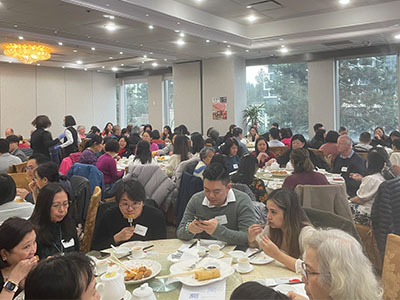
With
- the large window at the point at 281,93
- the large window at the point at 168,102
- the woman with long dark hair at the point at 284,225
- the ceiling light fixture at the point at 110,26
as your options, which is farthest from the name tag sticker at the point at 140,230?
the large window at the point at 168,102

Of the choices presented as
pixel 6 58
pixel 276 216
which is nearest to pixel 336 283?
pixel 276 216

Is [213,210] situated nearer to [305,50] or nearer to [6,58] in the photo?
[305,50]

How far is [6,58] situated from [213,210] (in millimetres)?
12135

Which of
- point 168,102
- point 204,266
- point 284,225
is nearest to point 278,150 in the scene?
point 284,225

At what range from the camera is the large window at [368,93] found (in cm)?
1068

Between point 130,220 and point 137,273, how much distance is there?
2.96 feet

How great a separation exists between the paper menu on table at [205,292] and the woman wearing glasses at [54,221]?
1085 millimetres

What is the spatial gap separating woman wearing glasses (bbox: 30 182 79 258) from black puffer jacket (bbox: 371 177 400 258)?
259 cm

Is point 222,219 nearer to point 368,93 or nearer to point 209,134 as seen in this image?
point 209,134

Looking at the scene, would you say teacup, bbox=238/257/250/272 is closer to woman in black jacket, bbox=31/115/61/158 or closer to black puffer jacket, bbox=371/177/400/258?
black puffer jacket, bbox=371/177/400/258

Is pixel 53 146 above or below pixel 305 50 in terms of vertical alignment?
below

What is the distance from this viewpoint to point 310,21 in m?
8.85

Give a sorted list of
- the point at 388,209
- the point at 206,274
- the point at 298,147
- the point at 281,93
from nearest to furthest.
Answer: the point at 206,274, the point at 388,209, the point at 298,147, the point at 281,93

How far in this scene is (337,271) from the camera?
138 centimetres
